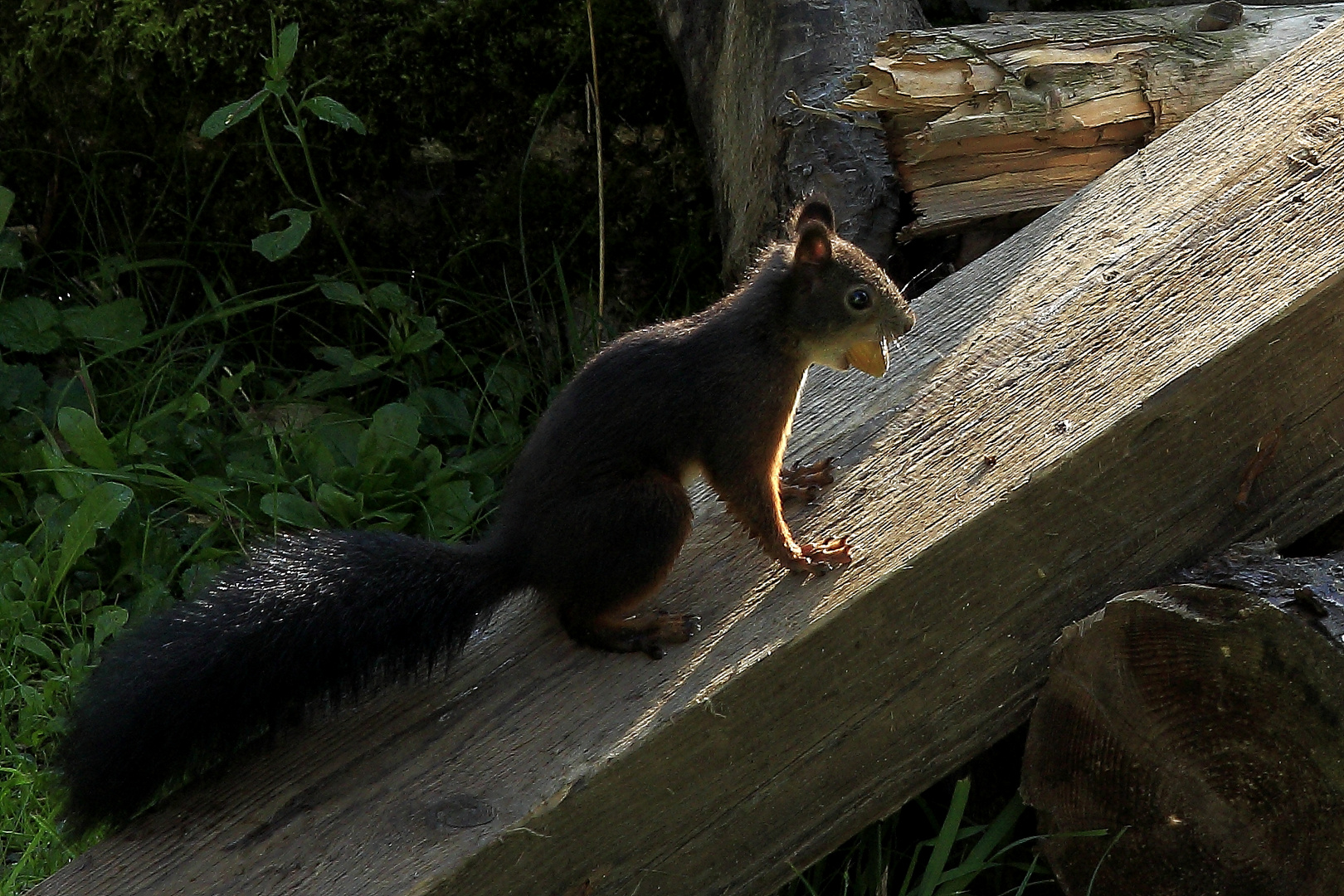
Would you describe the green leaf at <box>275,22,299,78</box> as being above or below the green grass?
above

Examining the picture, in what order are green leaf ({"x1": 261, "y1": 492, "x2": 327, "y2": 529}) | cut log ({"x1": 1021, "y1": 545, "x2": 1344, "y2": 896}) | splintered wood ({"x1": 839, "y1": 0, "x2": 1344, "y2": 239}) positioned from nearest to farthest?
cut log ({"x1": 1021, "y1": 545, "x2": 1344, "y2": 896}) → splintered wood ({"x1": 839, "y1": 0, "x2": 1344, "y2": 239}) → green leaf ({"x1": 261, "y1": 492, "x2": 327, "y2": 529})

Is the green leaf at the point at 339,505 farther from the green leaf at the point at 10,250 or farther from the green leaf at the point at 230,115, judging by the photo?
the green leaf at the point at 10,250

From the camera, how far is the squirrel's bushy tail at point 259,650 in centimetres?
186

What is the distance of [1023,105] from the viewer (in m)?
2.76

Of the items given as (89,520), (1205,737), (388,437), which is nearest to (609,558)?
(1205,737)

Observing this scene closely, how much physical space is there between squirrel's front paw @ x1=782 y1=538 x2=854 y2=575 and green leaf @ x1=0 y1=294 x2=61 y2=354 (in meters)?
2.33

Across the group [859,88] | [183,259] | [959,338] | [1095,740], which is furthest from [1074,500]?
[183,259]

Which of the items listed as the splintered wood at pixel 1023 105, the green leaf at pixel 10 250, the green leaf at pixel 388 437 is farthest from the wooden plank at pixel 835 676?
the green leaf at pixel 10 250

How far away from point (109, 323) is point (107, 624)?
1060 millimetres

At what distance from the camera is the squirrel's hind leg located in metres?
2.10

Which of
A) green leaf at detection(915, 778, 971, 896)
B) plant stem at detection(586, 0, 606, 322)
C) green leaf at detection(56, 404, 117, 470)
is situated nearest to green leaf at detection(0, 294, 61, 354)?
green leaf at detection(56, 404, 117, 470)

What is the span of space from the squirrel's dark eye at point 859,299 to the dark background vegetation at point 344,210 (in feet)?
4.37

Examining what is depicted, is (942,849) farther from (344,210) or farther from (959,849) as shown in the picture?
(344,210)

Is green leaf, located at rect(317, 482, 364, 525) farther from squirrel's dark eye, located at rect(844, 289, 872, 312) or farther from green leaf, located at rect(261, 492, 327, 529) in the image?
squirrel's dark eye, located at rect(844, 289, 872, 312)
